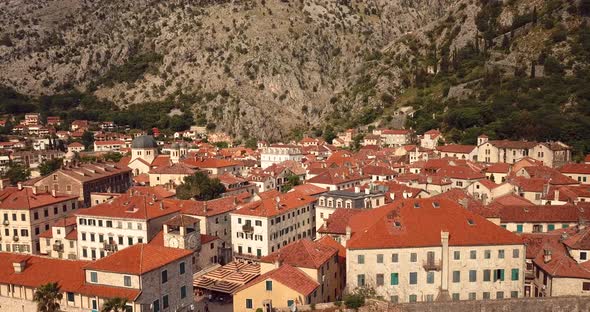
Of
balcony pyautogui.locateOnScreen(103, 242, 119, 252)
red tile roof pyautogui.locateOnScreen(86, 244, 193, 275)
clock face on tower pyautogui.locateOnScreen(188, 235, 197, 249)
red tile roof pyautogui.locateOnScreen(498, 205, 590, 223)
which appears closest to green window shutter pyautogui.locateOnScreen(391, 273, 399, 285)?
red tile roof pyautogui.locateOnScreen(86, 244, 193, 275)

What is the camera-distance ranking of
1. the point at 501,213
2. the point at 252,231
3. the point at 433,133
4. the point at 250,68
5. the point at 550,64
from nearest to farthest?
the point at 501,213, the point at 252,231, the point at 433,133, the point at 550,64, the point at 250,68

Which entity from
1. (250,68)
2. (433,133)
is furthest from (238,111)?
(433,133)

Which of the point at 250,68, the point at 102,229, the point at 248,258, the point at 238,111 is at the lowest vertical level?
the point at 248,258

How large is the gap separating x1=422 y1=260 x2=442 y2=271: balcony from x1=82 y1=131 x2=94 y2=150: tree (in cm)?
12613

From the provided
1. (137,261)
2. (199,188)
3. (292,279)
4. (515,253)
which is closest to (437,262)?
(515,253)

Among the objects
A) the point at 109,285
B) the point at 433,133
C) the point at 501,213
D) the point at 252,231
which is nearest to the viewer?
the point at 109,285

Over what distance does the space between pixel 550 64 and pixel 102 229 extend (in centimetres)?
12579

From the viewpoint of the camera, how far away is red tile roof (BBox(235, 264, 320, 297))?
3598cm

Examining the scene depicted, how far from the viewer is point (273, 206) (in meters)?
59.4

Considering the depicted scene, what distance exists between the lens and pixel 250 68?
644ft

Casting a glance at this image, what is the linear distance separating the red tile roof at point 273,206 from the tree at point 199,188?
1217 centimetres

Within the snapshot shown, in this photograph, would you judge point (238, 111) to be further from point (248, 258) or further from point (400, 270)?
point (400, 270)

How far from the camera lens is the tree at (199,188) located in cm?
7156

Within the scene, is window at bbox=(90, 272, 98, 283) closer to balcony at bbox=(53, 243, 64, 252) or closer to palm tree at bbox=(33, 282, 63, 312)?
palm tree at bbox=(33, 282, 63, 312)
